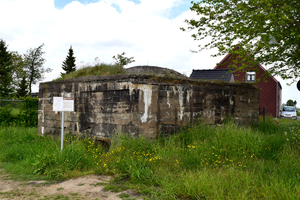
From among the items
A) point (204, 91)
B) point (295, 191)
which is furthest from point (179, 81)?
point (295, 191)

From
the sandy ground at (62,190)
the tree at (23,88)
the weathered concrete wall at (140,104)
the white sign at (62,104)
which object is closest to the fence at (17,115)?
the weathered concrete wall at (140,104)

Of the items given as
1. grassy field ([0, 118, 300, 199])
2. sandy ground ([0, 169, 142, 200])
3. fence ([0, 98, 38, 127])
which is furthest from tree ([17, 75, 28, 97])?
sandy ground ([0, 169, 142, 200])

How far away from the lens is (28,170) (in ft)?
20.4

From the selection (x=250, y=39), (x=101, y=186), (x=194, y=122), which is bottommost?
(x=101, y=186)

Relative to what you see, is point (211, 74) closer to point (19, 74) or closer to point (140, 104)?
point (140, 104)

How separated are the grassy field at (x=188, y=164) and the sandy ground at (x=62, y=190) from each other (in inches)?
11.1

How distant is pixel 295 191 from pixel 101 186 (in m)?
3.45

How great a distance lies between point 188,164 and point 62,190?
9.01 ft

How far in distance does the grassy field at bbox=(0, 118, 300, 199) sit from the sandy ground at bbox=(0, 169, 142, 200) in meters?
0.28

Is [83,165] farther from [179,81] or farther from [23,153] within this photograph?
[179,81]

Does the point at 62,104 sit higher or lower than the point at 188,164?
higher

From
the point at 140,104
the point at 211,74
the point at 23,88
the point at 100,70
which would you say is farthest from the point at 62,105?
the point at 23,88

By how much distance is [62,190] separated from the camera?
16.5 ft

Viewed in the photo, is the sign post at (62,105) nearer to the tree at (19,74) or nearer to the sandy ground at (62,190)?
the sandy ground at (62,190)
